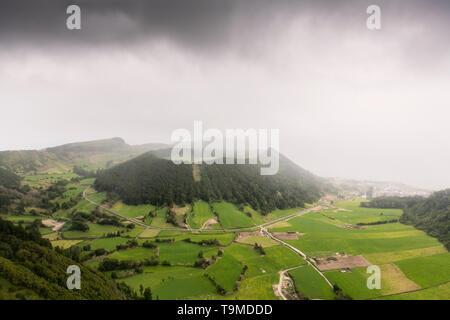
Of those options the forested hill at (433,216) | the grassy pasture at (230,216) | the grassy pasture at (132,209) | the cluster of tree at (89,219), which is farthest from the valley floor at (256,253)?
the forested hill at (433,216)

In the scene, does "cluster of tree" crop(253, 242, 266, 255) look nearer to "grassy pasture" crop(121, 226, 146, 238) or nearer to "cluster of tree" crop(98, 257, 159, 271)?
"cluster of tree" crop(98, 257, 159, 271)

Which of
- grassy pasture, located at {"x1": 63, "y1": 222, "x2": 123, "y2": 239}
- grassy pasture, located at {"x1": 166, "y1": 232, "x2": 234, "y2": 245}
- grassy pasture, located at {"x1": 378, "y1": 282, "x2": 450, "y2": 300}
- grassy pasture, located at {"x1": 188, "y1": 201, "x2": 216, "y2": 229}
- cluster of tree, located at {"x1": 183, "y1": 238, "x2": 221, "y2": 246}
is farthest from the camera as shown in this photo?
grassy pasture, located at {"x1": 188, "y1": 201, "x2": 216, "y2": 229}

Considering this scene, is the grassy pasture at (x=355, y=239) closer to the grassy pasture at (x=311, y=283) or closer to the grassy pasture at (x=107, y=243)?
the grassy pasture at (x=311, y=283)

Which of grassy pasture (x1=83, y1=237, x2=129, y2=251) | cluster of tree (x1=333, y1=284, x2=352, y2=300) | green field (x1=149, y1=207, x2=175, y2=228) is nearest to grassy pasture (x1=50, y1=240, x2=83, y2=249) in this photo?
grassy pasture (x1=83, y1=237, x2=129, y2=251)

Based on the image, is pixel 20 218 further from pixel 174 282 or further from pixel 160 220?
pixel 174 282

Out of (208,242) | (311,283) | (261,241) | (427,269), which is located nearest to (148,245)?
(208,242)
